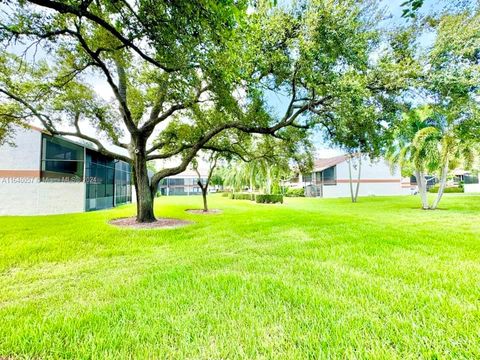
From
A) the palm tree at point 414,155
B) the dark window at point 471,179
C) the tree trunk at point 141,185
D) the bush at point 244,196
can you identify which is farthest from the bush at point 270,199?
the dark window at point 471,179

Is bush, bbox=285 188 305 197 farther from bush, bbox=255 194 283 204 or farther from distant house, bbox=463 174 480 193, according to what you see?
distant house, bbox=463 174 480 193

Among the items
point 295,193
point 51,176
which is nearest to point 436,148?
point 51,176

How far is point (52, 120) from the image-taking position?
1154 centimetres

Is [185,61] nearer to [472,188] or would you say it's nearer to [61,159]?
[61,159]

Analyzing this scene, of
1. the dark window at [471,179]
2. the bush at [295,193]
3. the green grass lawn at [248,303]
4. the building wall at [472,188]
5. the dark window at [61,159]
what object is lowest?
the green grass lawn at [248,303]

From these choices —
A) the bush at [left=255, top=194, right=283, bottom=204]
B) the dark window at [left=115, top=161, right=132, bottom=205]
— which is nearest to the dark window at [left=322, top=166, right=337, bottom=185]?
the bush at [left=255, top=194, right=283, bottom=204]

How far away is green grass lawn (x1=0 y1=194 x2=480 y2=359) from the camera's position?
198 centimetres

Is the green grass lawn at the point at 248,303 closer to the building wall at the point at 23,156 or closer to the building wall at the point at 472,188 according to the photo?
the building wall at the point at 23,156

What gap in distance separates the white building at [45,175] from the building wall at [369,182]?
30172 mm

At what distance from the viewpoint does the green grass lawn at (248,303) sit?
1.98m

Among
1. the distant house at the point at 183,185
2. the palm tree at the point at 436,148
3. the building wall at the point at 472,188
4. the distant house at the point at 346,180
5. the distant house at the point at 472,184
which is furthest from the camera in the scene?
the distant house at the point at 183,185

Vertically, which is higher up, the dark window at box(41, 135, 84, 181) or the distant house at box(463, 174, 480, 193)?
the dark window at box(41, 135, 84, 181)

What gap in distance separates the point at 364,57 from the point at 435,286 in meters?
Result: 6.74

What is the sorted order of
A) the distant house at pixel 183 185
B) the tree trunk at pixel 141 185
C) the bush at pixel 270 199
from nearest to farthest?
the tree trunk at pixel 141 185
the bush at pixel 270 199
the distant house at pixel 183 185
